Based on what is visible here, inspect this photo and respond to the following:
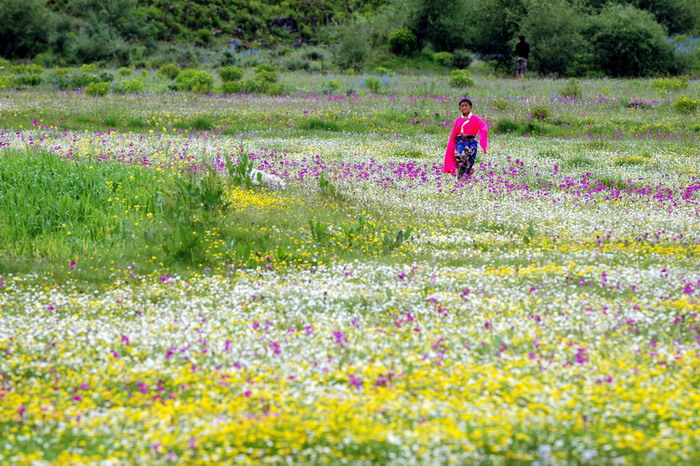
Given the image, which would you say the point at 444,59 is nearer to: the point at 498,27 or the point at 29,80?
the point at 498,27

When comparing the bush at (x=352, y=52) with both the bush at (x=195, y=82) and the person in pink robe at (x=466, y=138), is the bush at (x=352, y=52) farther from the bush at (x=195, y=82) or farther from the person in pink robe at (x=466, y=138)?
the person in pink robe at (x=466, y=138)

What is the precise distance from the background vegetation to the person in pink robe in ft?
114

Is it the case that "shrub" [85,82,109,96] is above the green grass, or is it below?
above

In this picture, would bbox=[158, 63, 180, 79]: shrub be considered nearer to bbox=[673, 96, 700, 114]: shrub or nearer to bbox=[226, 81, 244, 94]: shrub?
bbox=[226, 81, 244, 94]: shrub

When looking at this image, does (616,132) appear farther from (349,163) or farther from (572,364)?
(572,364)

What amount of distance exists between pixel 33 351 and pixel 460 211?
29.6 ft

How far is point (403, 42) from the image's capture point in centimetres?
5881

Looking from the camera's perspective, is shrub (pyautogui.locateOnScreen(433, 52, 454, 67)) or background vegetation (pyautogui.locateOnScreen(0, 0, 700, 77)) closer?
background vegetation (pyautogui.locateOnScreen(0, 0, 700, 77))

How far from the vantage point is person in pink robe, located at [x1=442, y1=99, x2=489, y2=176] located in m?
16.9

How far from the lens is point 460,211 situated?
562 inches

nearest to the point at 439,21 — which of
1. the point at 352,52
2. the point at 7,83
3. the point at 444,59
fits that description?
the point at 444,59

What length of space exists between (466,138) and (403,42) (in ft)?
143

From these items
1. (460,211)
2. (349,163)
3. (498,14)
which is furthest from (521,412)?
(498,14)

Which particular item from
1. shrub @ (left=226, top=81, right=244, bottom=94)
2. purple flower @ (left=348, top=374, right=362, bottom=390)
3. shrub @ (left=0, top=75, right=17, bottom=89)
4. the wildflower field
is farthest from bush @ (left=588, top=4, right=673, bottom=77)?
purple flower @ (left=348, top=374, right=362, bottom=390)
